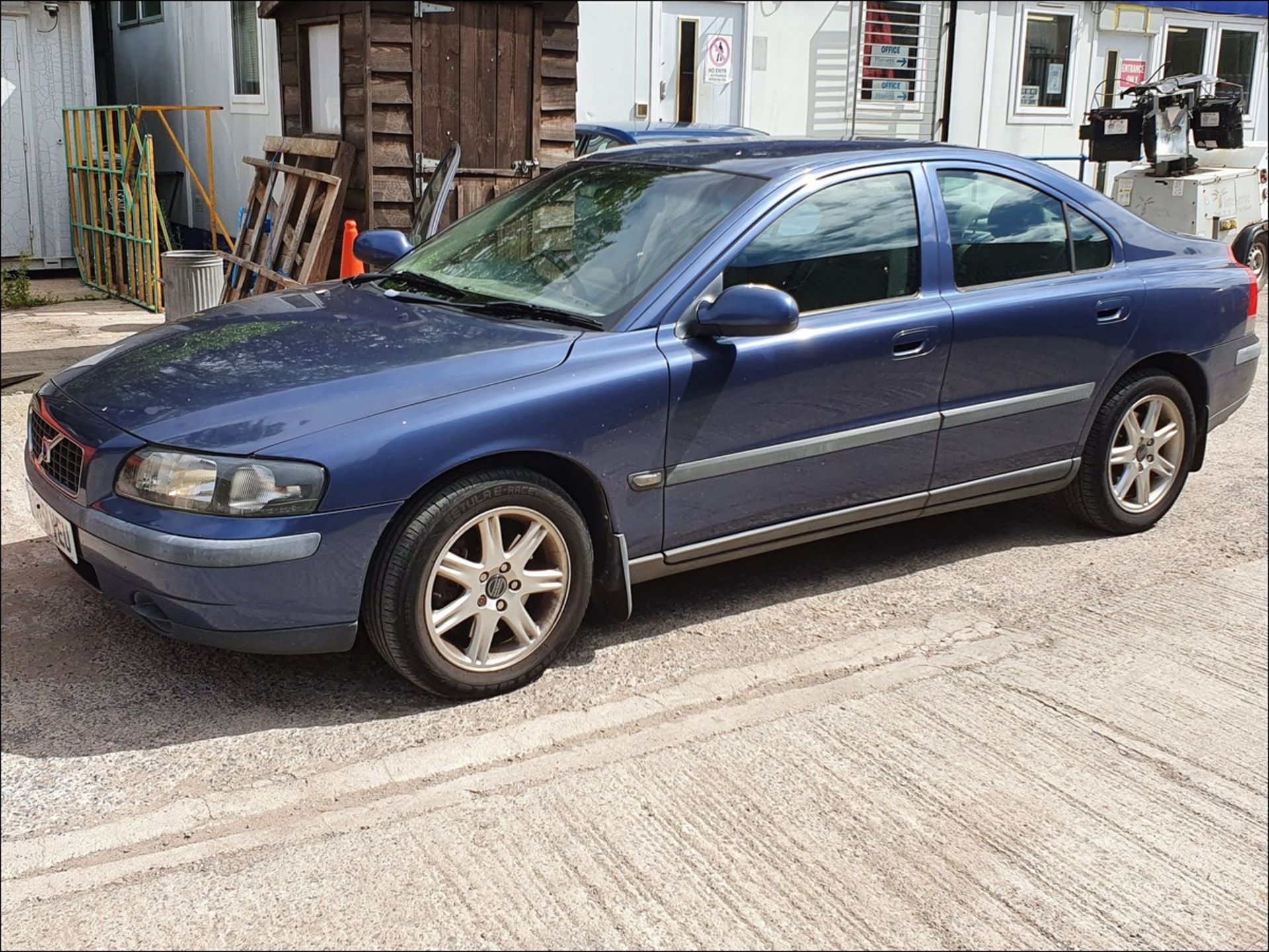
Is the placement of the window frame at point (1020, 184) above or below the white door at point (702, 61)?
below

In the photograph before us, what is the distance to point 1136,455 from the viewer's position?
561cm

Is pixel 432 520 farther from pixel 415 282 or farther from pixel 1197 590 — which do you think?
pixel 1197 590

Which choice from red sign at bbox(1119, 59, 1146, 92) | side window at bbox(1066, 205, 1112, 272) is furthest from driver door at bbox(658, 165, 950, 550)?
red sign at bbox(1119, 59, 1146, 92)

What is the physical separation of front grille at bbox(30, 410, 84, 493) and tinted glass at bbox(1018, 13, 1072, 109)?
17124mm

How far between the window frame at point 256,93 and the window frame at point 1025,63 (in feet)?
33.8

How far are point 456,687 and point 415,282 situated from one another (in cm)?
167

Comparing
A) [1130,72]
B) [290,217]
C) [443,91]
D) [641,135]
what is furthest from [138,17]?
[1130,72]

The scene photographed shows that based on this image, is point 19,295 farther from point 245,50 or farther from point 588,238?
point 588,238

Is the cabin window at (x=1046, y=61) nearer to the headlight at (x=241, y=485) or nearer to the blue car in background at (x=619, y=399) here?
the blue car in background at (x=619, y=399)

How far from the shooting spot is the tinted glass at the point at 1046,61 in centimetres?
1898

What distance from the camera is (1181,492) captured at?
252 inches

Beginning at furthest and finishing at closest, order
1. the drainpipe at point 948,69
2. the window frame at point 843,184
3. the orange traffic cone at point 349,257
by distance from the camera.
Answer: the drainpipe at point 948,69 → the orange traffic cone at point 349,257 → the window frame at point 843,184

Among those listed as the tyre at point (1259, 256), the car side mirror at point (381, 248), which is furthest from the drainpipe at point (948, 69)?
the car side mirror at point (381, 248)

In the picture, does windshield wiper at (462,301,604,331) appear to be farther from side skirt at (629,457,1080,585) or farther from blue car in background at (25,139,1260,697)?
side skirt at (629,457,1080,585)
